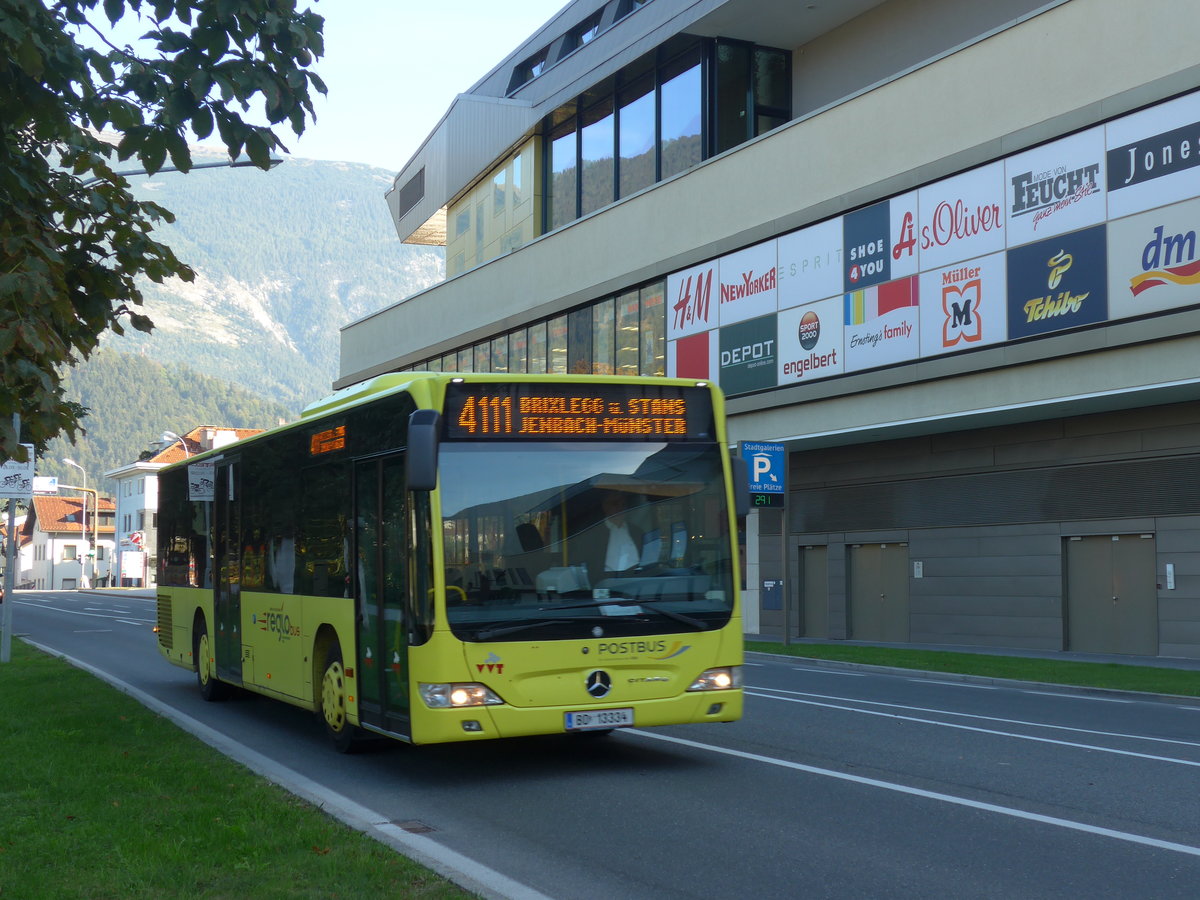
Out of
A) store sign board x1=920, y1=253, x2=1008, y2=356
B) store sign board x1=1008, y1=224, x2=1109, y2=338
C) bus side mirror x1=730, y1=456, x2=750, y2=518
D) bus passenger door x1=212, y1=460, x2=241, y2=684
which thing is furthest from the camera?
store sign board x1=920, y1=253, x2=1008, y2=356

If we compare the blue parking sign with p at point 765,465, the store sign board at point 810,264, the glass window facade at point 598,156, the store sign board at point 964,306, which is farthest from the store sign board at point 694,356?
the store sign board at point 964,306

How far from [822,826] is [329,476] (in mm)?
5402

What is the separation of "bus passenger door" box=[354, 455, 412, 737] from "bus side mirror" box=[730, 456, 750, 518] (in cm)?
243

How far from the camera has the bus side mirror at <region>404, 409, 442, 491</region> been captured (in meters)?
8.79

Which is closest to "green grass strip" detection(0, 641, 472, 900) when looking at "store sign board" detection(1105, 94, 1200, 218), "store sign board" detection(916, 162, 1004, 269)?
"store sign board" detection(1105, 94, 1200, 218)

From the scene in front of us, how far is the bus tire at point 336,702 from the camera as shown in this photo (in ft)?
35.4

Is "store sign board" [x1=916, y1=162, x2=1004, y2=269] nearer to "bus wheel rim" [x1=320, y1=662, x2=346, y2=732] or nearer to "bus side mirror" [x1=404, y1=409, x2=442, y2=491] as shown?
"bus wheel rim" [x1=320, y1=662, x2=346, y2=732]

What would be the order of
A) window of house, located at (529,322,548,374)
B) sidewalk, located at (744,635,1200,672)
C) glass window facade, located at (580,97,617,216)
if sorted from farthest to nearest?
1. window of house, located at (529,322,548,374)
2. glass window facade, located at (580,97,617,216)
3. sidewalk, located at (744,635,1200,672)

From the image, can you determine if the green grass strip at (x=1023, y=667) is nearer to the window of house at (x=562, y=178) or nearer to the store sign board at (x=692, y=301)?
the store sign board at (x=692, y=301)

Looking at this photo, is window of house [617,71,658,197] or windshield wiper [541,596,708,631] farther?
window of house [617,71,658,197]

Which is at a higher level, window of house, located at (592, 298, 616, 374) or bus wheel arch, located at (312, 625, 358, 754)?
→ window of house, located at (592, 298, 616, 374)

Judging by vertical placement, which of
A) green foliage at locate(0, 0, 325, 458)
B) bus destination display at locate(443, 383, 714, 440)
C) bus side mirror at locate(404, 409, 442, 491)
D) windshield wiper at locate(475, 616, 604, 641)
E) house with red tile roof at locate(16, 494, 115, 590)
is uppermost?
green foliage at locate(0, 0, 325, 458)

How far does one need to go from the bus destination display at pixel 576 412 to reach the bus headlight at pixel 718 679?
1727mm

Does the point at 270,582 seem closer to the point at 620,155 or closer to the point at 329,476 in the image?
the point at 329,476
